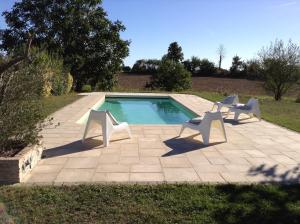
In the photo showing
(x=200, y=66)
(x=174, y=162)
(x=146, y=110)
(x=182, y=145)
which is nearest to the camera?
(x=174, y=162)

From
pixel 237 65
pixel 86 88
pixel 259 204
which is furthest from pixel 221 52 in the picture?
pixel 259 204

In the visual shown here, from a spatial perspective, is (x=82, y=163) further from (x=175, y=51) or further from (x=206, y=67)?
(x=206, y=67)

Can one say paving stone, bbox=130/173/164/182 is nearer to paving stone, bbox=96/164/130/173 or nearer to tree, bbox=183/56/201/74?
paving stone, bbox=96/164/130/173

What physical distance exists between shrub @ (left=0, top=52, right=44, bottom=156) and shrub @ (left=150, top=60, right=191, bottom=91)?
63.1ft

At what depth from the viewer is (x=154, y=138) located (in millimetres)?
6258

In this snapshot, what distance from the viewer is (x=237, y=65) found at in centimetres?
4509

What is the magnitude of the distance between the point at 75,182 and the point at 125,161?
1.02 metres

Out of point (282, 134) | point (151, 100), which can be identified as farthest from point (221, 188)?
point (151, 100)

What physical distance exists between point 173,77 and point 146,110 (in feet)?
37.6

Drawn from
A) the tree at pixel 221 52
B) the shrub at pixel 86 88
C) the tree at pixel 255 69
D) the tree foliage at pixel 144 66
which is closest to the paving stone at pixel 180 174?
the shrub at pixel 86 88

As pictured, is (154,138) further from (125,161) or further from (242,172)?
(242,172)

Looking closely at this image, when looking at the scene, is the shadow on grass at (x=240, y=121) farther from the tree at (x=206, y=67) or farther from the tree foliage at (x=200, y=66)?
the tree at (x=206, y=67)

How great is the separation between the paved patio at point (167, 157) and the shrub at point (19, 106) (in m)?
0.45

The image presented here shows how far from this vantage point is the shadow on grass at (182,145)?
211 inches
